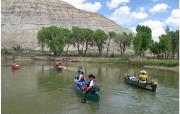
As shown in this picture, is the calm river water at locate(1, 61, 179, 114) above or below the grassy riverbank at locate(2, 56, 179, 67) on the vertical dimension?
below

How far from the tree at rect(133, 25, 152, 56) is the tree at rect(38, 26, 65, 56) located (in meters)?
21.2

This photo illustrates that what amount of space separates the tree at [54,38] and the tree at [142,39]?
2123 centimetres

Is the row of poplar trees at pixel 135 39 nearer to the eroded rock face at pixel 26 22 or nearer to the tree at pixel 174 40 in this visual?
the tree at pixel 174 40

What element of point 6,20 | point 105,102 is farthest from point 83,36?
point 6,20

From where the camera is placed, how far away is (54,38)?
326ft

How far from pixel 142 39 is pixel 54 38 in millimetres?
25225

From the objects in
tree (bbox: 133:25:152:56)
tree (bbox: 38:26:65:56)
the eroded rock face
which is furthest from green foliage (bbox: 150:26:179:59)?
the eroded rock face

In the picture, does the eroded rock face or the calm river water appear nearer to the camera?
the calm river water

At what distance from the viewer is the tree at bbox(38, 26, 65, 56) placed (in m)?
98.0

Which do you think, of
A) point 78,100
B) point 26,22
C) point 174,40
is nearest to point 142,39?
point 174,40

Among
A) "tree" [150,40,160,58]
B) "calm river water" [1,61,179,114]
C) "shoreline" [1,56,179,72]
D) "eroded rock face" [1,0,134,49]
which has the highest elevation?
"eroded rock face" [1,0,134,49]

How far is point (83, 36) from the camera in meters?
103

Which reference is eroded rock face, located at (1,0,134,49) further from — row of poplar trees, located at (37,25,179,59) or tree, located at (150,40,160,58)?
tree, located at (150,40,160,58)

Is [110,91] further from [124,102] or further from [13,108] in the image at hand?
[13,108]
